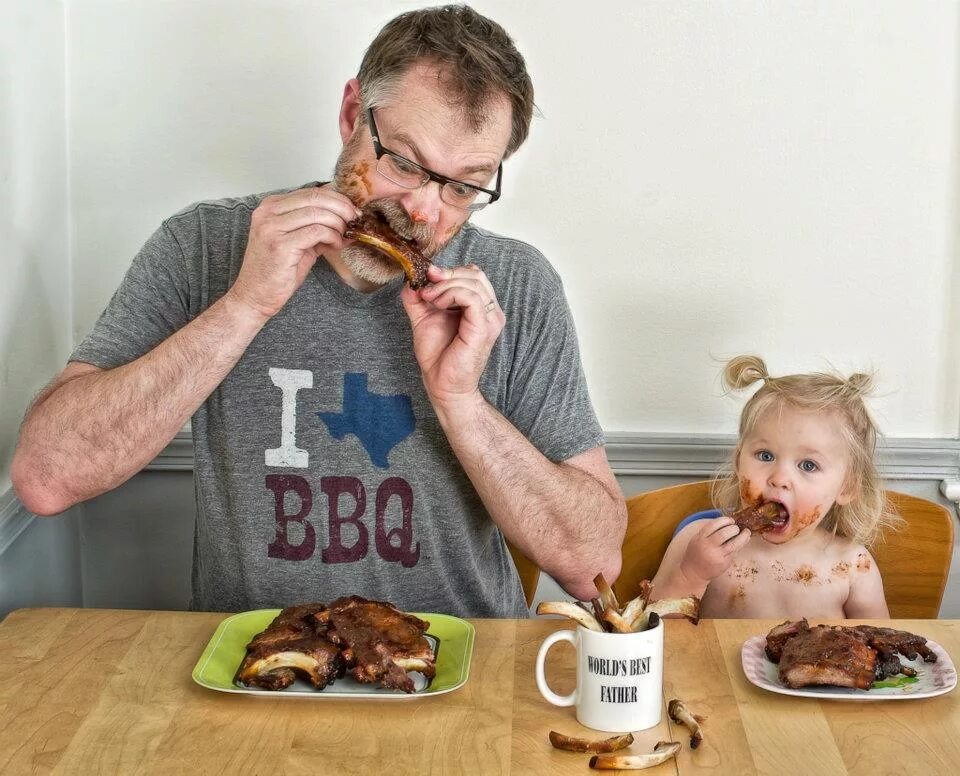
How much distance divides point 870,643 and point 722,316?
44.9 inches

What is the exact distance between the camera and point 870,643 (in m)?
1.67

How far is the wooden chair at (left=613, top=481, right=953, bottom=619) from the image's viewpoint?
2.38 m

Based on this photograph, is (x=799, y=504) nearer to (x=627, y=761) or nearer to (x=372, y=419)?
(x=372, y=419)

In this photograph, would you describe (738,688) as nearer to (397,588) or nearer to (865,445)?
(397,588)

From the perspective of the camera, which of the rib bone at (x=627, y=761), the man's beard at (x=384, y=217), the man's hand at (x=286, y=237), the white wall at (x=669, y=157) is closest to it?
the rib bone at (x=627, y=761)

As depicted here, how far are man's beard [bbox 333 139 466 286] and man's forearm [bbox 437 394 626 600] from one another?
0.94 ft

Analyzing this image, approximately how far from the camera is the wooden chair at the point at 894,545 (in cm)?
238

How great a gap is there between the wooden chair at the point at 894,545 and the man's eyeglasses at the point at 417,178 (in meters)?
0.79

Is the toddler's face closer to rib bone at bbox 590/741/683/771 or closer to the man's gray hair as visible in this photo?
the man's gray hair

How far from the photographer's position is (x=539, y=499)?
207 cm

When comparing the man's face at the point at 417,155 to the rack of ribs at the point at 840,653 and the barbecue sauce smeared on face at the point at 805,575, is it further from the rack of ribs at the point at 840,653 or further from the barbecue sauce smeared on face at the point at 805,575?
the barbecue sauce smeared on face at the point at 805,575

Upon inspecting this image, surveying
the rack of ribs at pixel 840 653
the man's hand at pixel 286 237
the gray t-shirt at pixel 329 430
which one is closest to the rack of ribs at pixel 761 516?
the gray t-shirt at pixel 329 430

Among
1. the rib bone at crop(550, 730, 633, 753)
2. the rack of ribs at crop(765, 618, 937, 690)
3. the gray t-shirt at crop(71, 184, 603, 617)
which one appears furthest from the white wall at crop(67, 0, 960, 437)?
the rib bone at crop(550, 730, 633, 753)

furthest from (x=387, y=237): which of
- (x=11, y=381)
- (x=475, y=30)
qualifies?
(x=11, y=381)
